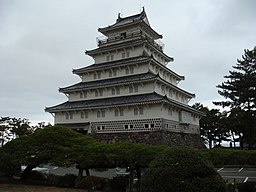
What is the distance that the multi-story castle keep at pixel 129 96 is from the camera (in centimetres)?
3225

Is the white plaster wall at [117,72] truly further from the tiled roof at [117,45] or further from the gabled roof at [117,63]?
the tiled roof at [117,45]

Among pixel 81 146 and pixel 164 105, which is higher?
pixel 164 105

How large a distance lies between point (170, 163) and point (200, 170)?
3.88 ft

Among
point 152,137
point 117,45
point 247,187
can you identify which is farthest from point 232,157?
point 117,45

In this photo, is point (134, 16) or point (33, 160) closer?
point (33, 160)

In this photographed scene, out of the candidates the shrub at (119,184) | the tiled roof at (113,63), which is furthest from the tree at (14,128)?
the shrub at (119,184)

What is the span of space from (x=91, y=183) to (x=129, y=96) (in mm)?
17728

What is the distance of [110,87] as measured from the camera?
36.7m

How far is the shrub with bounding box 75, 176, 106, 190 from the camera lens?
18109 millimetres

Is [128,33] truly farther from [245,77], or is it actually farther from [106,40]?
[245,77]

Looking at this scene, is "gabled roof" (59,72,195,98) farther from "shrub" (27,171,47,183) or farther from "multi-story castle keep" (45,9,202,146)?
"shrub" (27,171,47,183)

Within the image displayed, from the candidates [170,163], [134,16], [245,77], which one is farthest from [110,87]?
[170,163]

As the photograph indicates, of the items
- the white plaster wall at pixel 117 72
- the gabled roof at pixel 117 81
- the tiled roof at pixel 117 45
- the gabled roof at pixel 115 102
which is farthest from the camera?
the tiled roof at pixel 117 45

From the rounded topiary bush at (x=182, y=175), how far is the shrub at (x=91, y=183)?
7.99 m
